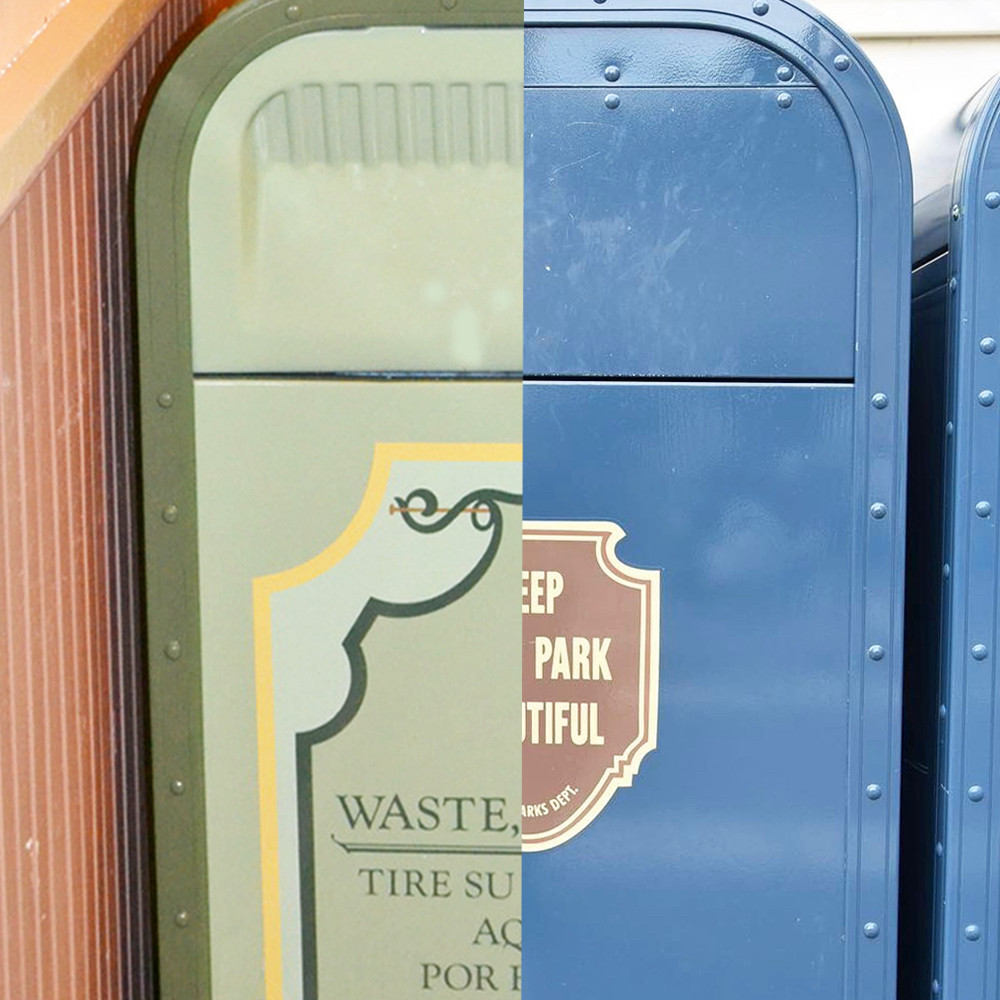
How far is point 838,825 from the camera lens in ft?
4.00

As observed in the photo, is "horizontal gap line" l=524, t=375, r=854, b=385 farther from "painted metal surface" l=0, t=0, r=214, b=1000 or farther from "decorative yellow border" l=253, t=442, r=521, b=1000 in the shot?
"painted metal surface" l=0, t=0, r=214, b=1000

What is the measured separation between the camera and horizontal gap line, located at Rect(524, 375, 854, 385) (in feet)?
3.95

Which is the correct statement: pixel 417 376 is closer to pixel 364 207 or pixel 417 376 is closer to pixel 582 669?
pixel 364 207

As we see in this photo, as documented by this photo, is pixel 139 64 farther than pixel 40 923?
Yes

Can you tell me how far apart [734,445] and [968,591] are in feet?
1.16

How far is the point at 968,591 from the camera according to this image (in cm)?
122

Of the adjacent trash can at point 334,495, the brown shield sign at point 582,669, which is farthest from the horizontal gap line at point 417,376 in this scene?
the brown shield sign at point 582,669

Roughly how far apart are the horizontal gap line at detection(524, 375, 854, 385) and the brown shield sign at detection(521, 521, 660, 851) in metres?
0.18

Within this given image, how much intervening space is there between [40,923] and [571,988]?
26.3 inches

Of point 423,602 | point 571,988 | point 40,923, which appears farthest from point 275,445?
point 571,988

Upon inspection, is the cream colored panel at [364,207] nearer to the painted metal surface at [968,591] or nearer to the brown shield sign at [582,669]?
the brown shield sign at [582,669]

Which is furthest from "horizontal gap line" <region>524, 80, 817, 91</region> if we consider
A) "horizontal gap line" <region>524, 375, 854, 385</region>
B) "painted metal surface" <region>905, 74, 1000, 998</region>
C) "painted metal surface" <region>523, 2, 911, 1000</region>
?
"horizontal gap line" <region>524, 375, 854, 385</region>

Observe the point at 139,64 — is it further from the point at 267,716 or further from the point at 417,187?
the point at 267,716

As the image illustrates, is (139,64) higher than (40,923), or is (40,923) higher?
(139,64)
